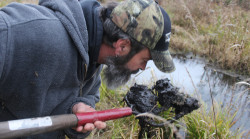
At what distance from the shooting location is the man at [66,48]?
1478mm

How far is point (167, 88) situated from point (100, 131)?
4.44 ft

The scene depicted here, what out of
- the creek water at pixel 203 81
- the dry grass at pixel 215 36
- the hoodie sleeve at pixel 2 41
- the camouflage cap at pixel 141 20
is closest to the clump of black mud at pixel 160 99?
the camouflage cap at pixel 141 20

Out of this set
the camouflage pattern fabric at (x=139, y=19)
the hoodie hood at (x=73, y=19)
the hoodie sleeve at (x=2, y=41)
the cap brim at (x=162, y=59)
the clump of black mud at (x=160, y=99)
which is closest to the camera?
the hoodie sleeve at (x=2, y=41)

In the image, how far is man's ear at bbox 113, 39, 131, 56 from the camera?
1.98m

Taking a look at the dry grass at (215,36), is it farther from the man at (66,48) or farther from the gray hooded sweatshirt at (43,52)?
the gray hooded sweatshirt at (43,52)

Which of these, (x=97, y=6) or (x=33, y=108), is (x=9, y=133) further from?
(x=97, y=6)

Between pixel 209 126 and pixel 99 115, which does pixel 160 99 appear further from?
pixel 99 115

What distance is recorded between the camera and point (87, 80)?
7.69 feet

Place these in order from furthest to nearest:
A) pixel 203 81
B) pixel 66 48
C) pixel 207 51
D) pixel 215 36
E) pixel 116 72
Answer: pixel 215 36 → pixel 207 51 → pixel 203 81 → pixel 116 72 → pixel 66 48

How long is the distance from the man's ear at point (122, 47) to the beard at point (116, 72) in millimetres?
70

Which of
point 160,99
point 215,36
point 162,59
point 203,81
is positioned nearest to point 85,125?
point 162,59

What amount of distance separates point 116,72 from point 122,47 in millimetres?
333

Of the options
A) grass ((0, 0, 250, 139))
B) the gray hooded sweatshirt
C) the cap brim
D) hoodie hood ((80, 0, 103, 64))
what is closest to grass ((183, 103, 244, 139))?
grass ((0, 0, 250, 139))

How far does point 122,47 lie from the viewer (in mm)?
2041
